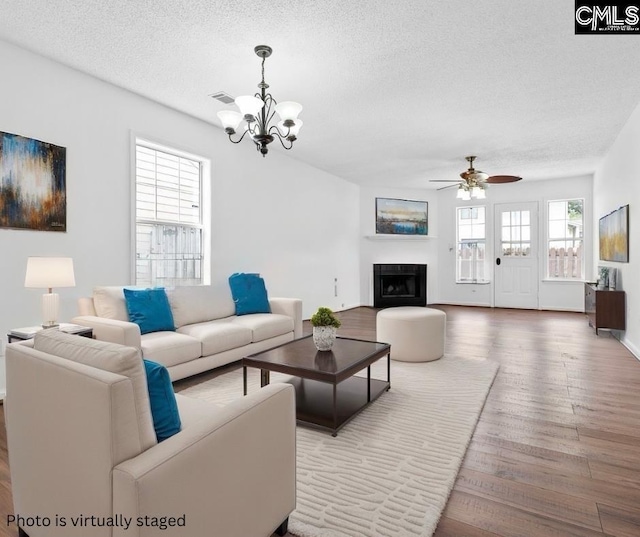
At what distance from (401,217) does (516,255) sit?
2.61m

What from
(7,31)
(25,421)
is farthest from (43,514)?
(7,31)

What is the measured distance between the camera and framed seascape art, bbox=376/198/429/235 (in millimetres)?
8688

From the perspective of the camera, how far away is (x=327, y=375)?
92.7 inches

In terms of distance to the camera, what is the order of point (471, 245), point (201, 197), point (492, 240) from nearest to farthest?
point (201, 197) → point (492, 240) → point (471, 245)

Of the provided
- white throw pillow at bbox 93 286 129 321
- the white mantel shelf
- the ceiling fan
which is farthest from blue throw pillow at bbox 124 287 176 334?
the white mantel shelf

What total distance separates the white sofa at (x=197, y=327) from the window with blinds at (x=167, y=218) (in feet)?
1.97

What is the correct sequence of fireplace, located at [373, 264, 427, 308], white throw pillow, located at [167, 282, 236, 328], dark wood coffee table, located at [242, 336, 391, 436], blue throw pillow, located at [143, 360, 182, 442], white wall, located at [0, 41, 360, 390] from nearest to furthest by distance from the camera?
blue throw pillow, located at [143, 360, 182, 442], dark wood coffee table, located at [242, 336, 391, 436], white wall, located at [0, 41, 360, 390], white throw pillow, located at [167, 282, 236, 328], fireplace, located at [373, 264, 427, 308]

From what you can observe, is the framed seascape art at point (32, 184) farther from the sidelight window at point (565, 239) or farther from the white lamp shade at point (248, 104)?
the sidelight window at point (565, 239)

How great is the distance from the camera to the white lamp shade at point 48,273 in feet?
8.84

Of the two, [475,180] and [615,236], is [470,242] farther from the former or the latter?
[615,236]

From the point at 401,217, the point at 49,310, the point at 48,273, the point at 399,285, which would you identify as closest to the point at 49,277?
the point at 48,273

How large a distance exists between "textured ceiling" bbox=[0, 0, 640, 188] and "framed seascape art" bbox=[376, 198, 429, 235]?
358cm

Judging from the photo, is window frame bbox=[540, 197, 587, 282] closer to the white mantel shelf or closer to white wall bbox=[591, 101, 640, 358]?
white wall bbox=[591, 101, 640, 358]

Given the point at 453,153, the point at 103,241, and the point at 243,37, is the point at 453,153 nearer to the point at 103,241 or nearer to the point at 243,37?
the point at 243,37
